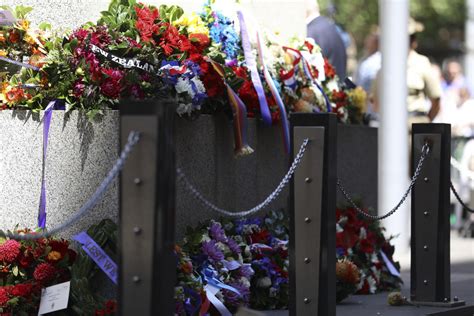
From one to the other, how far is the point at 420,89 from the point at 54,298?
768cm

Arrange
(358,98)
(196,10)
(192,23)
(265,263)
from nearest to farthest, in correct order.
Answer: (265,263)
(192,23)
(196,10)
(358,98)

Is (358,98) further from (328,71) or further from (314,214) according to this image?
(314,214)

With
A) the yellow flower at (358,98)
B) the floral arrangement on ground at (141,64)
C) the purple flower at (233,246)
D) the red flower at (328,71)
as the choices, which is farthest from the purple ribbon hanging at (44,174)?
the yellow flower at (358,98)

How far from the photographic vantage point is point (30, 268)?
22.8 feet

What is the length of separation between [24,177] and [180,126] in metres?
1.11

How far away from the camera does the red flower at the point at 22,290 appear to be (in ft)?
22.1

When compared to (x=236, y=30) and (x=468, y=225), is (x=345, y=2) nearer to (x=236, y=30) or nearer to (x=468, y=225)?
(x=468, y=225)

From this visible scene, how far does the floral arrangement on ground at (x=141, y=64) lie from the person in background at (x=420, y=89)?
4813 millimetres

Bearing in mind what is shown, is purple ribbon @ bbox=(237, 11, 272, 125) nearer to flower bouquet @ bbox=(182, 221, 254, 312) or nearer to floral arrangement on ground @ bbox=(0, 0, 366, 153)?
floral arrangement on ground @ bbox=(0, 0, 366, 153)

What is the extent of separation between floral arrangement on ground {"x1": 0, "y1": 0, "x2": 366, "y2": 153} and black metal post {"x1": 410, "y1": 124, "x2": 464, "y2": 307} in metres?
1.15

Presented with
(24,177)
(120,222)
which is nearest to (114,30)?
(24,177)

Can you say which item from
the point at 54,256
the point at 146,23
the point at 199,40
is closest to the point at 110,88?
the point at 146,23

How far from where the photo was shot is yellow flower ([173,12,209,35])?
26.7 feet

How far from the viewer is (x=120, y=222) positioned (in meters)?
5.38
